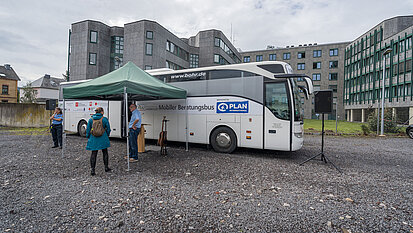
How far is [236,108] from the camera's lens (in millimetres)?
8070

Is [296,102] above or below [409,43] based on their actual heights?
below

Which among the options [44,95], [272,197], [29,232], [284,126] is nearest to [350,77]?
[284,126]

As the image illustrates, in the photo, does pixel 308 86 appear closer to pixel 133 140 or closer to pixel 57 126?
pixel 133 140

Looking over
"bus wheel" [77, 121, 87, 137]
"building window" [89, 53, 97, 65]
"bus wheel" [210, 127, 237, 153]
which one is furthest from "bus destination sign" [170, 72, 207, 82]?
"building window" [89, 53, 97, 65]

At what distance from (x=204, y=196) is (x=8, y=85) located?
6444 centimetres

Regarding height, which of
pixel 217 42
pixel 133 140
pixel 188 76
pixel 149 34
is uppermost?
pixel 217 42

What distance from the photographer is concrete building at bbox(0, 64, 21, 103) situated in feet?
160

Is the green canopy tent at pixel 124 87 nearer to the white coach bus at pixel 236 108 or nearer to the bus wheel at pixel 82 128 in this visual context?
the white coach bus at pixel 236 108

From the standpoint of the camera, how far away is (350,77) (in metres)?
48.3

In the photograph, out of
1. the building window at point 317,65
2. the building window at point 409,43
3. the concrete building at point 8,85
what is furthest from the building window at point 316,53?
the concrete building at point 8,85

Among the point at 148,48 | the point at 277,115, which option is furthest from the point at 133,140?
the point at 148,48

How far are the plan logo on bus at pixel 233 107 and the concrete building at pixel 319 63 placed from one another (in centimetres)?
4962

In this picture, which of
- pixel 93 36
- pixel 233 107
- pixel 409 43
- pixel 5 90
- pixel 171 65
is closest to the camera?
pixel 233 107

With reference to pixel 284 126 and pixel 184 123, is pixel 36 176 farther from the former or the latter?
pixel 284 126
